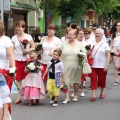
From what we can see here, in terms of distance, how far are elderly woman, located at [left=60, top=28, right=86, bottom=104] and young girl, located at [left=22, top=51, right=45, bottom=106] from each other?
68 cm

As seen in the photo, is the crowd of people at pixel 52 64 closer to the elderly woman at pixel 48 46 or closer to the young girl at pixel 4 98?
the elderly woman at pixel 48 46

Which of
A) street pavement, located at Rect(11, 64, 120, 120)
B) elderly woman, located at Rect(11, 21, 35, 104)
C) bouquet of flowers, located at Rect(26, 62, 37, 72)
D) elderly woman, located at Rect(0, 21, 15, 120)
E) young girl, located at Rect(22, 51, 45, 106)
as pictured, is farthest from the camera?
elderly woman, located at Rect(11, 21, 35, 104)

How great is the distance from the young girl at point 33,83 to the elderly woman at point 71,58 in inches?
26.9

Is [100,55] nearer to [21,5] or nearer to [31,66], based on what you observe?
[31,66]

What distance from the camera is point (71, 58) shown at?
32.1 ft

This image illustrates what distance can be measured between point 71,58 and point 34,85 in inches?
42.0

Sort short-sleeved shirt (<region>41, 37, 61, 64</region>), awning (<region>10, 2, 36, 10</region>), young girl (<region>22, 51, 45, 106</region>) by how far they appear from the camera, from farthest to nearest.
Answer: awning (<region>10, 2, 36, 10</region>) → short-sleeved shirt (<region>41, 37, 61, 64</region>) → young girl (<region>22, 51, 45, 106</region>)

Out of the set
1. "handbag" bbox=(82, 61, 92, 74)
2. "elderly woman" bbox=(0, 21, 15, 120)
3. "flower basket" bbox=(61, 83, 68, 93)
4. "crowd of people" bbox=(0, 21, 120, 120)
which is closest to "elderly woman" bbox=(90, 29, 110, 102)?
"crowd of people" bbox=(0, 21, 120, 120)

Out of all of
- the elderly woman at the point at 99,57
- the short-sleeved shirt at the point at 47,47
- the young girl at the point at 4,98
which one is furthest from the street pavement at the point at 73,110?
the young girl at the point at 4,98

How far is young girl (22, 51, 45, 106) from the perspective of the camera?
9406mm

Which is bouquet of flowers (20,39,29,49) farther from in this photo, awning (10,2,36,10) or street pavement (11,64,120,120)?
awning (10,2,36,10)

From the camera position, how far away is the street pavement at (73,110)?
828 centimetres

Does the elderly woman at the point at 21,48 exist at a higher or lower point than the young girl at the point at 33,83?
higher

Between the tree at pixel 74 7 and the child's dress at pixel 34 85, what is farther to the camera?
the tree at pixel 74 7
